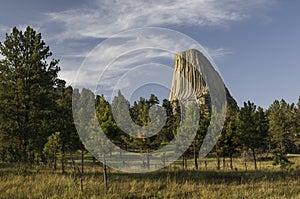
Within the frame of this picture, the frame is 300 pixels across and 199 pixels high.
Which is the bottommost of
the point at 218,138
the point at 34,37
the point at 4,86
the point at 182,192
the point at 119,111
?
the point at 182,192

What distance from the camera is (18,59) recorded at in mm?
24422

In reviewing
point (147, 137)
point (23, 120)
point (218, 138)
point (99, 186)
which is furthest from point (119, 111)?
point (218, 138)

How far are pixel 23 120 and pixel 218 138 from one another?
66.0ft

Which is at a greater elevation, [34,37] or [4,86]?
[34,37]

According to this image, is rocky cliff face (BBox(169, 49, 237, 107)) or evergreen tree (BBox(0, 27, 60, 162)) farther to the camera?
evergreen tree (BBox(0, 27, 60, 162))

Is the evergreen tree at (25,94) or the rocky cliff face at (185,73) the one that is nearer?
the rocky cliff face at (185,73)

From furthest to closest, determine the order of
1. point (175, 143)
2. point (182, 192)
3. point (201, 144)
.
A: point (201, 144)
point (175, 143)
point (182, 192)

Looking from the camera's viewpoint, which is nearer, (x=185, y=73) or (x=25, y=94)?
(x=185, y=73)

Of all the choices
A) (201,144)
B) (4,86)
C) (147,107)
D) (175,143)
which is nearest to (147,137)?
(147,107)

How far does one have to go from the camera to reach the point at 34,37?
25.5 meters

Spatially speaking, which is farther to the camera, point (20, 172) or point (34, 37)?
point (34, 37)

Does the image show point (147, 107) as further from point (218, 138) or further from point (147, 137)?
point (218, 138)

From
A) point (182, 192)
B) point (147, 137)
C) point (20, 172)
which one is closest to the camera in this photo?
point (182, 192)

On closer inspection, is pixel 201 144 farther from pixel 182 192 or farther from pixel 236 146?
pixel 182 192
